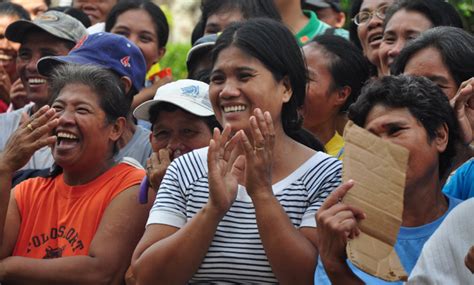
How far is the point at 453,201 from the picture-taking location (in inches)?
192

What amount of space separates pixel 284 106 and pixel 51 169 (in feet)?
5.01

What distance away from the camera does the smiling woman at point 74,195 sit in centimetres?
563

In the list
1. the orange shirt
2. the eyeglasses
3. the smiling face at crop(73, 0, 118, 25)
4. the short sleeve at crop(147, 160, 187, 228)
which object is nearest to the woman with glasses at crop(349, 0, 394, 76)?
the eyeglasses

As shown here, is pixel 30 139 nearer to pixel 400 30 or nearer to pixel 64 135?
pixel 64 135

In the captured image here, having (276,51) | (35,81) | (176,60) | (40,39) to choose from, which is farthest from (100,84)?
(176,60)

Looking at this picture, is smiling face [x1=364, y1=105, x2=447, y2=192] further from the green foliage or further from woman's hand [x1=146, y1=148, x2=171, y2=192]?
the green foliage

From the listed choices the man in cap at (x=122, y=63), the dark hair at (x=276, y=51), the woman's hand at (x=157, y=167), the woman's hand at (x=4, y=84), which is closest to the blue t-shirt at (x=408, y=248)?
the dark hair at (x=276, y=51)

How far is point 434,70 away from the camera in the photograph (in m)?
5.50

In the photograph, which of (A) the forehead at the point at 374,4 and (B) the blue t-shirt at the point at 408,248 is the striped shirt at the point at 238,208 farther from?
(A) the forehead at the point at 374,4

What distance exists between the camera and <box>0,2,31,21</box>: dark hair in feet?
28.6

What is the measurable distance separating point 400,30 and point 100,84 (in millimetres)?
1632

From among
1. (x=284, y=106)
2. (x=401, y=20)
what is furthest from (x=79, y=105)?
(x=401, y=20)

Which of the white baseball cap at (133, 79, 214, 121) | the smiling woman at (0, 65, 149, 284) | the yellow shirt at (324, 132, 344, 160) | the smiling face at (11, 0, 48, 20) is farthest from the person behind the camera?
the smiling face at (11, 0, 48, 20)

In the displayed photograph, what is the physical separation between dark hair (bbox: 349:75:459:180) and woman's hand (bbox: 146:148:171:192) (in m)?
1.04
